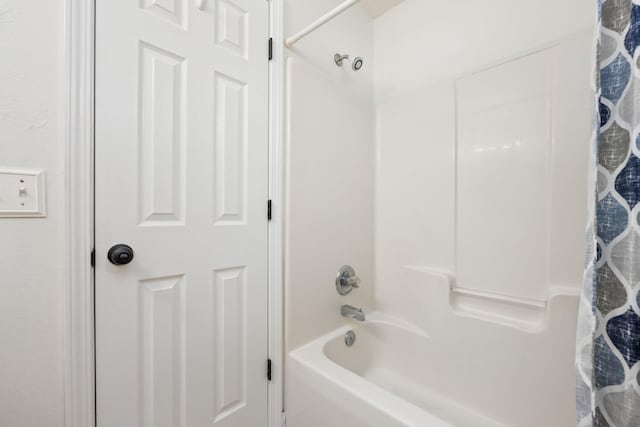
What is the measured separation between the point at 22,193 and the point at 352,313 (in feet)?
4.46

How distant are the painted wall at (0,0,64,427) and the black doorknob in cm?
11

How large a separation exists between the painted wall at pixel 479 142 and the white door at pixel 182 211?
2.86ft

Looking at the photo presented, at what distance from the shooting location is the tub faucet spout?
4.58 ft

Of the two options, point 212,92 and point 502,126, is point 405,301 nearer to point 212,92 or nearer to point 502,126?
point 502,126

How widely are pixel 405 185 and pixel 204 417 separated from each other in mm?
1495

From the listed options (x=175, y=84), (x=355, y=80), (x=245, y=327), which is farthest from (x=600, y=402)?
(x=355, y=80)

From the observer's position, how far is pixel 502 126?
1242 mm

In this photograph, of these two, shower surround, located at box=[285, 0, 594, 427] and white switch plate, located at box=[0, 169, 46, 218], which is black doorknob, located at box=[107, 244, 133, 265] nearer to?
white switch plate, located at box=[0, 169, 46, 218]

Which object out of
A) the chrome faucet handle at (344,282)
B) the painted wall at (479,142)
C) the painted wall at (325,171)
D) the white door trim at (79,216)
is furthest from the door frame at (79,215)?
the painted wall at (479,142)

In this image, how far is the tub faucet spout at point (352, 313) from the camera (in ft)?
4.58

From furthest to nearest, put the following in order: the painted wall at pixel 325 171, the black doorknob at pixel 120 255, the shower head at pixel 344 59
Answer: the shower head at pixel 344 59 < the painted wall at pixel 325 171 < the black doorknob at pixel 120 255

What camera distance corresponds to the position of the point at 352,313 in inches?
55.8

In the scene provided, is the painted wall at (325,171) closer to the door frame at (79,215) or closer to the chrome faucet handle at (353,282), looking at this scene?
the chrome faucet handle at (353,282)

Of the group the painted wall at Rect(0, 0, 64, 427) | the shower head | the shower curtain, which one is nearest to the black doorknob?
the painted wall at Rect(0, 0, 64, 427)
